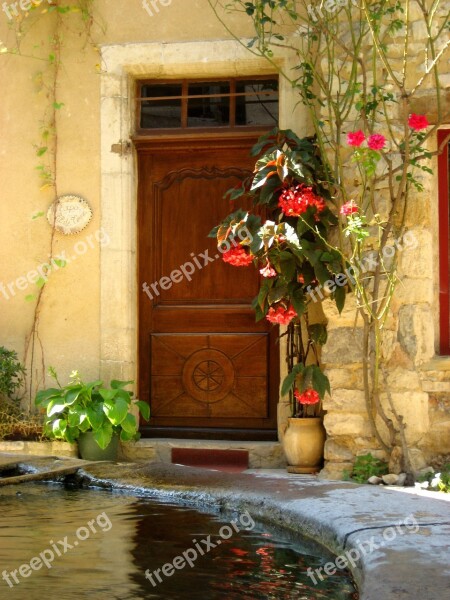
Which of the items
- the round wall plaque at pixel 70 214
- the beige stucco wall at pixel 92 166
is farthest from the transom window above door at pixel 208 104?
the round wall plaque at pixel 70 214

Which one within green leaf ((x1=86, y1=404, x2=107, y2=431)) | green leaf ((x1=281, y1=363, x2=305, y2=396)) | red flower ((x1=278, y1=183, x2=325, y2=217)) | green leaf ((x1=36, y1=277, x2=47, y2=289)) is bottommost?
green leaf ((x1=86, y1=404, x2=107, y2=431))

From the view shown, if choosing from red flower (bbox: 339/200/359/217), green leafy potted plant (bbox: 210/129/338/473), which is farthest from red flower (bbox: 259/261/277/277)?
red flower (bbox: 339/200/359/217)

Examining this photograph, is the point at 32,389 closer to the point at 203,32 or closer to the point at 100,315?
the point at 100,315

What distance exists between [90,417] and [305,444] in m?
1.38

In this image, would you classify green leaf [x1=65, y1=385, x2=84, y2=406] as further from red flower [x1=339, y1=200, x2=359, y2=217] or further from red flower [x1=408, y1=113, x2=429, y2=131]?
red flower [x1=408, y1=113, x2=429, y2=131]

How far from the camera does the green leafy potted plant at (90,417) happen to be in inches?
243

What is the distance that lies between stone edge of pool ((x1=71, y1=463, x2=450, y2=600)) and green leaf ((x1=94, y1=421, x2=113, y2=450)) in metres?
0.69

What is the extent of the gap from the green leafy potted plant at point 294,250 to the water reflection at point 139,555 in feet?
5.40

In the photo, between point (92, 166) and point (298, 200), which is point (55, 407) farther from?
point (298, 200)

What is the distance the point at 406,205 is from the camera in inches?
224

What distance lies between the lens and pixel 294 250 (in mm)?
5641

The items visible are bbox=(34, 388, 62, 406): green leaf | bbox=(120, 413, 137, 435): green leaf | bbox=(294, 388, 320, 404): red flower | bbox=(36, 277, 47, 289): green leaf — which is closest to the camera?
bbox=(294, 388, 320, 404): red flower

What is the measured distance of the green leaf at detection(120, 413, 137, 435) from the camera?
6227 millimetres

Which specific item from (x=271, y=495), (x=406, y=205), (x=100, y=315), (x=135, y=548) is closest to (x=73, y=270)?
(x=100, y=315)
